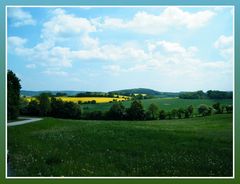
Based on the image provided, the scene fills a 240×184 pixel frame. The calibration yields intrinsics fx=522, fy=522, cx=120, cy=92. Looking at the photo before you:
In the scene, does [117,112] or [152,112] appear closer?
[117,112]

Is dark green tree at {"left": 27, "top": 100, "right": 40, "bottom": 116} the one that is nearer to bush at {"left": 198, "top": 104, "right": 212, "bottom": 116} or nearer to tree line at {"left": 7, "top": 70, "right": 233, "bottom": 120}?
tree line at {"left": 7, "top": 70, "right": 233, "bottom": 120}

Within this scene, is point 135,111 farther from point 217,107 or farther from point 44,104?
point 44,104

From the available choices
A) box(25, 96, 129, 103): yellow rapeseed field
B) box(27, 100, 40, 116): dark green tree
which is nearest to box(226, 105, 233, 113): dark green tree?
box(25, 96, 129, 103): yellow rapeseed field

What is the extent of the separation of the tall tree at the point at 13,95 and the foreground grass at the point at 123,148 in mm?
356

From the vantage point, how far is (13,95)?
11.8 m

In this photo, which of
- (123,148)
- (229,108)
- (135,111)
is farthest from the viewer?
(135,111)

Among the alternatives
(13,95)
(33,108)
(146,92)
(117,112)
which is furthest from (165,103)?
(13,95)

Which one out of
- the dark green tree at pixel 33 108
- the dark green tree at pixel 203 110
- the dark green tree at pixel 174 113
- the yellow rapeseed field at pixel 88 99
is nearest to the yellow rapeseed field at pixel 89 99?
the yellow rapeseed field at pixel 88 99

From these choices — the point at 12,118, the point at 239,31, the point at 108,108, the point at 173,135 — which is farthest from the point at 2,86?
the point at 239,31

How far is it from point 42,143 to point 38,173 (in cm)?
81

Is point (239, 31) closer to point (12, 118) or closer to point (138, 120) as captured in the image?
point (138, 120)

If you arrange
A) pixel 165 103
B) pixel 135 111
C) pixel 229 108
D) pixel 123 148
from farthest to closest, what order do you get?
pixel 135 111
pixel 165 103
pixel 229 108
pixel 123 148

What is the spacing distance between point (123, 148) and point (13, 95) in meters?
2.76

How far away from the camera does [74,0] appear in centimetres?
1138
